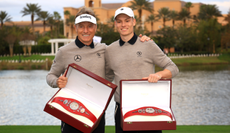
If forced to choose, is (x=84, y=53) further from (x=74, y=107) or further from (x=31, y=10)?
(x=31, y=10)

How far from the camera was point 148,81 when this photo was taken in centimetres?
319

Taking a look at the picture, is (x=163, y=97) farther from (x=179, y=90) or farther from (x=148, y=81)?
(x=179, y=90)

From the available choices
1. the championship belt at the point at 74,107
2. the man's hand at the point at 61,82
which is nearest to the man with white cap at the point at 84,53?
the man's hand at the point at 61,82

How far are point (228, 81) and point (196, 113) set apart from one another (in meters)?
11.8

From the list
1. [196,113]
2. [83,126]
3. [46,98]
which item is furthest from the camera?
[46,98]

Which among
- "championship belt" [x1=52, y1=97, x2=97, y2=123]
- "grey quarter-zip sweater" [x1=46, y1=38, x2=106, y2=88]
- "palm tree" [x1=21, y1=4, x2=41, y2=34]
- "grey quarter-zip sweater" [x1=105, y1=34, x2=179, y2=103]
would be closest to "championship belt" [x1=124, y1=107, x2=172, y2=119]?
"championship belt" [x1=52, y1=97, x2=97, y2=123]

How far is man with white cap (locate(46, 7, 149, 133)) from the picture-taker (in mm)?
3553

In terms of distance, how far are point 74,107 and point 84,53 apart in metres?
0.77

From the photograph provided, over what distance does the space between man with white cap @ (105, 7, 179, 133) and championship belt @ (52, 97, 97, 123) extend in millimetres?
582

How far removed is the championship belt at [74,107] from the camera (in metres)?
3.09

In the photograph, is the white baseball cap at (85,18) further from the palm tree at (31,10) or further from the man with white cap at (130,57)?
the palm tree at (31,10)

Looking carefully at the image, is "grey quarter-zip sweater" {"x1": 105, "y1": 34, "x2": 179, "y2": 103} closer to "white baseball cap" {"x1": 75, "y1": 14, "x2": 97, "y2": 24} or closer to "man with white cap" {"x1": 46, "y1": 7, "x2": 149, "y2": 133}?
"man with white cap" {"x1": 46, "y1": 7, "x2": 149, "y2": 133}

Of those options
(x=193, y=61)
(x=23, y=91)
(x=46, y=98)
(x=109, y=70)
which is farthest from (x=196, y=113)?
(x=193, y=61)

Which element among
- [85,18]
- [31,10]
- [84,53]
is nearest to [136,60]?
[84,53]
